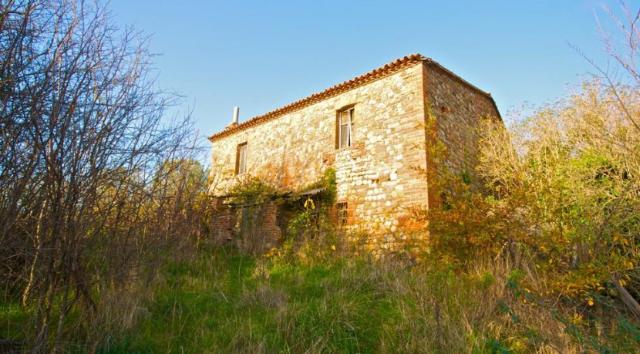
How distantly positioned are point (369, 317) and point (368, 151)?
560 centimetres

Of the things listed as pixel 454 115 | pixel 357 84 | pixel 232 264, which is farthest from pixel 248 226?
pixel 454 115

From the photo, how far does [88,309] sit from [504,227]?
5.33 metres

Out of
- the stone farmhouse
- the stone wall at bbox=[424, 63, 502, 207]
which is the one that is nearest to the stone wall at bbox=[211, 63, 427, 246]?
the stone farmhouse

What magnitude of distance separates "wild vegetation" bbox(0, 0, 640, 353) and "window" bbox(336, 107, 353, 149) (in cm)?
336

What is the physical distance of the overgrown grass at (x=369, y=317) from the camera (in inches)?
149

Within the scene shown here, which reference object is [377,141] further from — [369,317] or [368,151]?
[369,317]

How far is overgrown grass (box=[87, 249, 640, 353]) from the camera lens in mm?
3777

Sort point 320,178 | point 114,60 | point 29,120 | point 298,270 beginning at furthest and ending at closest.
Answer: point 320,178
point 298,270
point 114,60
point 29,120

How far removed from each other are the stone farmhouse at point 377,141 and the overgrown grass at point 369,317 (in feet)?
8.28

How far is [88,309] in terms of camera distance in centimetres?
358

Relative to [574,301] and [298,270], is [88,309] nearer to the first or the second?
[298,270]

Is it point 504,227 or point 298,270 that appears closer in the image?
point 504,227

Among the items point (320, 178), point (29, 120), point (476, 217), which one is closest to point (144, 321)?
point (29, 120)

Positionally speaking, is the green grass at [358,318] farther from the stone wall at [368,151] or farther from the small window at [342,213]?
the small window at [342,213]
